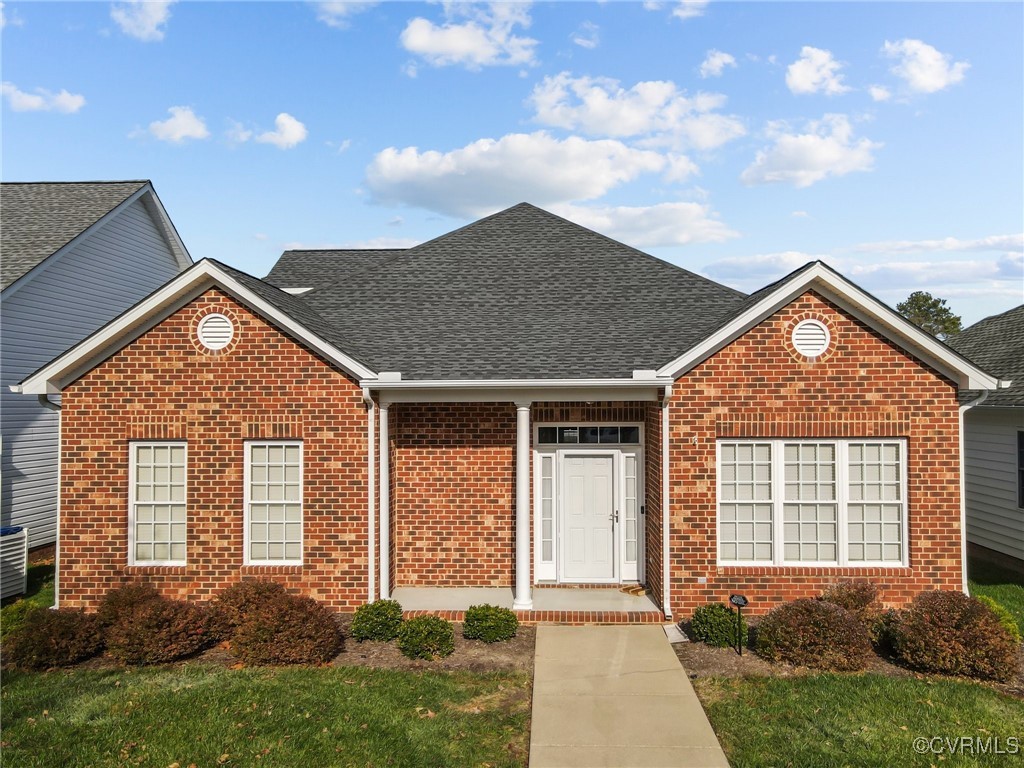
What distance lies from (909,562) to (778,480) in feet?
7.37

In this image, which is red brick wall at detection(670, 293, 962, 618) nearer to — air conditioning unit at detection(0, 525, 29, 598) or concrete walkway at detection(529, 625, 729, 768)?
concrete walkway at detection(529, 625, 729, 768)

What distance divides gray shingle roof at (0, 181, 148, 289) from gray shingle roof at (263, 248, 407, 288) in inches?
189

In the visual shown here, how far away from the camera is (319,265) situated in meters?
16.1

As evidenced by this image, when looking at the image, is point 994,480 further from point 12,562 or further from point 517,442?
point 12,562

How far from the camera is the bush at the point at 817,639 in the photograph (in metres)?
7.86

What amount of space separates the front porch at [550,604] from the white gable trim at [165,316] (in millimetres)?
3736

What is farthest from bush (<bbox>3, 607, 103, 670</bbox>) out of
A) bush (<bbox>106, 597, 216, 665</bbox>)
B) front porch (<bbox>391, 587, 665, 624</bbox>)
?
front porch (<bbox>391, 587, 665, 624</bbox>)

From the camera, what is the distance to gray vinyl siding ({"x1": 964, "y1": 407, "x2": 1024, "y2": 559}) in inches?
508

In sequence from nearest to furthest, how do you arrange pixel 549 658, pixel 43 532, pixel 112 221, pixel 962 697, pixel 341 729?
1. pixel 341 729
2. pixel 962 697
3. pixel 549 658
4. pixel 43 532
5. pixel 112 221

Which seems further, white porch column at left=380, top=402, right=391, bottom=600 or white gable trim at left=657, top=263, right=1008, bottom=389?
white porch column at left=380, top=402, right=391, bottom=600

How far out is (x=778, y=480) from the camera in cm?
961

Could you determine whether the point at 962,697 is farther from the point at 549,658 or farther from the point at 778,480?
the point at 549,658

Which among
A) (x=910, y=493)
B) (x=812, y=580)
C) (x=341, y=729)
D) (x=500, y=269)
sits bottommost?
(x=341, y=729)

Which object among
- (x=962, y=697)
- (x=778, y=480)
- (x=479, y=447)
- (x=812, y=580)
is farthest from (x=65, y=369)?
(x=962, y=697)
